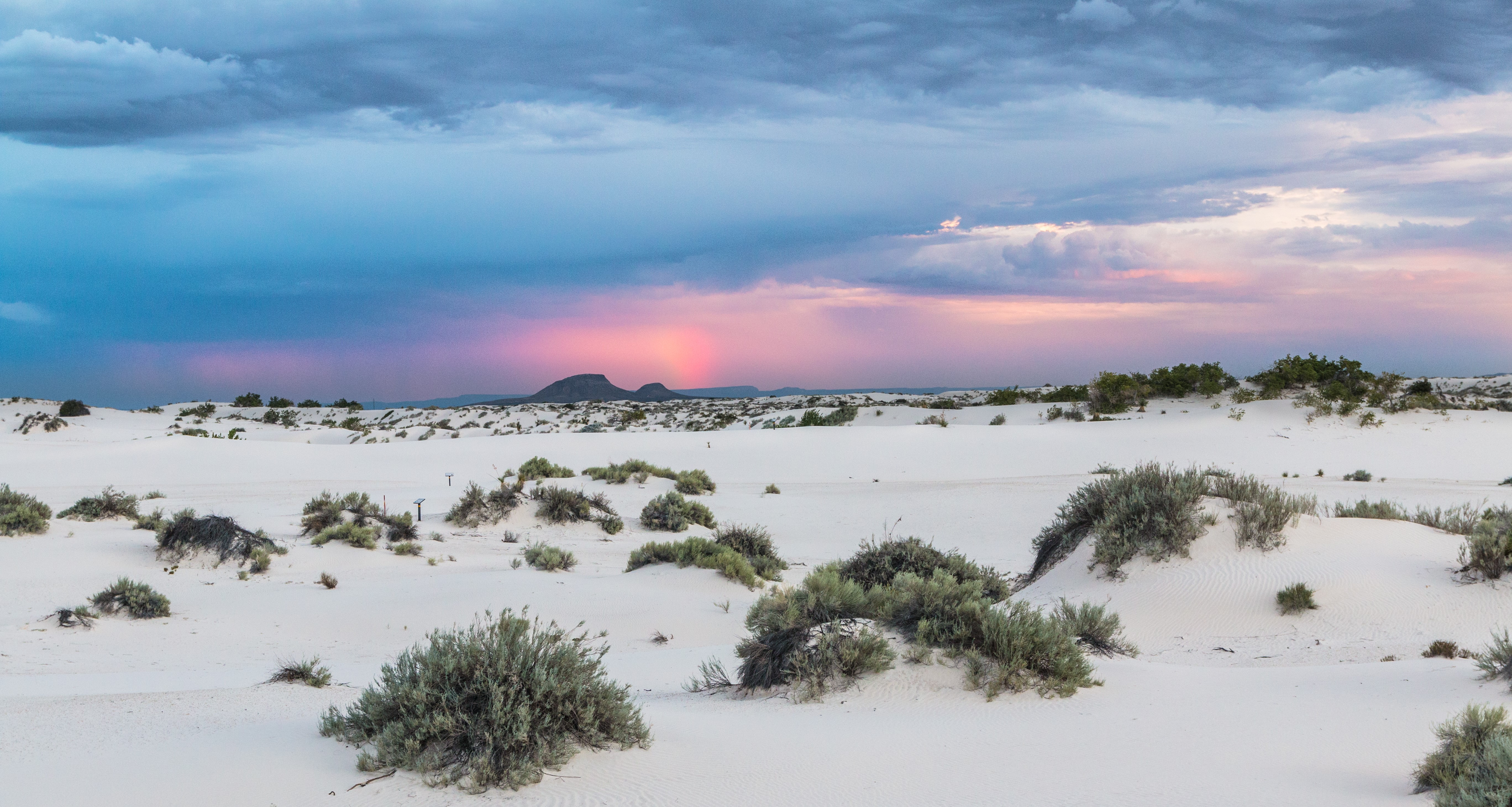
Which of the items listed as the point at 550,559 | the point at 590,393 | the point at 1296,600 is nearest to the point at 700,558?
the point at 550,559

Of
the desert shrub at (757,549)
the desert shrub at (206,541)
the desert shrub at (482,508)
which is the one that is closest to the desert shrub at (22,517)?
the desert shrub at (206,541)

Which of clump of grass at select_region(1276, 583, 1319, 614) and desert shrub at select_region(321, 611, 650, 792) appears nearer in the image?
desert shrub at select_region(321, 611, 650, 792)

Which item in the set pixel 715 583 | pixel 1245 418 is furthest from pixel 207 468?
pixel 1245 418

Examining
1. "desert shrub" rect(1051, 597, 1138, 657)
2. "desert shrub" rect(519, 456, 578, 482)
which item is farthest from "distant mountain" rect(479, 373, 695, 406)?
"desert shrub" rect(1051, 597, 1138, 657)

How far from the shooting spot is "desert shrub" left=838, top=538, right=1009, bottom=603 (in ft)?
29.5

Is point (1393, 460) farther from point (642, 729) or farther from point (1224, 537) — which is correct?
point (642, 729)

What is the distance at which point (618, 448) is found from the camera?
28.7 meters

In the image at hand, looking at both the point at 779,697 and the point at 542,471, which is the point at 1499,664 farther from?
the point at 542,471

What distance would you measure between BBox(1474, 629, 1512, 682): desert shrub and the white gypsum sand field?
→ 0.12 m

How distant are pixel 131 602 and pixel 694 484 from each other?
1316cm

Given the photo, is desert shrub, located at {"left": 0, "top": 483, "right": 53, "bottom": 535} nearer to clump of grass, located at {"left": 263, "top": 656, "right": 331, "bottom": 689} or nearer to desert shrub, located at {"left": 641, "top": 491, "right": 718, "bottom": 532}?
clump of grass, located at {"left": 263, "top": 656, "right": 331, "bottom": 689}

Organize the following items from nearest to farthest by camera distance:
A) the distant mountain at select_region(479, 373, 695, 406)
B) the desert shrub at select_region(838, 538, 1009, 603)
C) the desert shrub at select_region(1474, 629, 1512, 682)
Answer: the desert shrub at select_region(1474, 629, 1512, 682) → the desert shrub at select_region(838, 538, 1009, 603) → the distant mountain at select_region(479, 373, 695, 406)

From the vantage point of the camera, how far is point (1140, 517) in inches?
377

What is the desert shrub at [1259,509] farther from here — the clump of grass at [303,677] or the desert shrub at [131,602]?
the desert shrub at [131,602]
